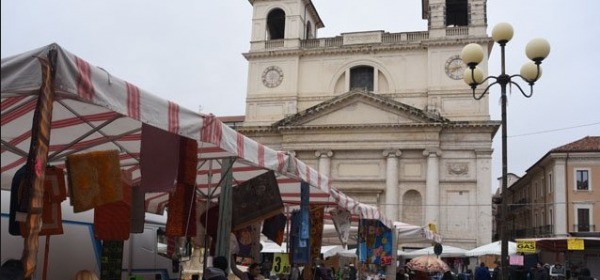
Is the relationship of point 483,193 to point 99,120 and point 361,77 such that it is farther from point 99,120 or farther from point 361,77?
point 99,120

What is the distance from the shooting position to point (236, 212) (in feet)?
24.6

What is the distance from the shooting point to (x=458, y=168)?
35781mm

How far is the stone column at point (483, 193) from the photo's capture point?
3447 cm

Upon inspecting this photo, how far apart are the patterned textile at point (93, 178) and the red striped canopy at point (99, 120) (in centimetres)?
41

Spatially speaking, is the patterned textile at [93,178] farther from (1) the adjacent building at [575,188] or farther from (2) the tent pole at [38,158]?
(1) the adjacent building at [575,188]

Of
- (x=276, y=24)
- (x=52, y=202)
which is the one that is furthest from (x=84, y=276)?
(x=276, y=24)

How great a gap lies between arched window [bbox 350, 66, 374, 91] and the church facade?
0.21 ft

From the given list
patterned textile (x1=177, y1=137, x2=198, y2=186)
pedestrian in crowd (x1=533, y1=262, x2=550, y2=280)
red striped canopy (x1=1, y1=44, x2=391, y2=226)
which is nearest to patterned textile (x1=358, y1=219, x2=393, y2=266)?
red striped canopy (x1=1, y1=44, x2=391, y2=226)

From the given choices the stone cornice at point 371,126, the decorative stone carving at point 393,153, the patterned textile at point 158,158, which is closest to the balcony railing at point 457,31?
the stone cornice at point 371,126

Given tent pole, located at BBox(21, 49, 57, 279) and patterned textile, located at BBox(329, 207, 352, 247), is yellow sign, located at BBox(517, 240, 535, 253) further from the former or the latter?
tent pole, located at BBox(21, 49, 57, 279)

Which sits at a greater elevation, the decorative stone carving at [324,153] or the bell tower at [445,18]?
→ the bell tower at [445,18]

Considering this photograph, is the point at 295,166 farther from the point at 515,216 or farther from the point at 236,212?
the point at 515,216

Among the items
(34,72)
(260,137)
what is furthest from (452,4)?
(34,72)

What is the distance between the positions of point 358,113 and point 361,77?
2970 millimetres
